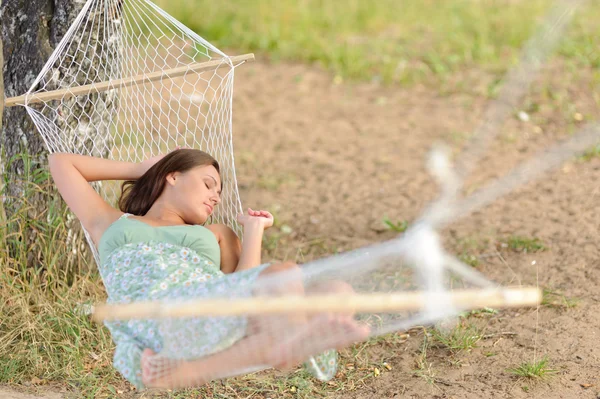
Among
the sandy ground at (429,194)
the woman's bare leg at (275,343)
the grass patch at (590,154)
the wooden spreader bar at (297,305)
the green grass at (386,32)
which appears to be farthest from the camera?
the green grass at (386,32)

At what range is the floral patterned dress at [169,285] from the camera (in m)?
1.92

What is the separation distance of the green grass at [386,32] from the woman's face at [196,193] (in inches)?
128

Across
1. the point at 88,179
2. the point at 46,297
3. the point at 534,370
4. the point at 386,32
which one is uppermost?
the point at 88,179

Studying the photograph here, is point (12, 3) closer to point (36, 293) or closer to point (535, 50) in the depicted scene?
point (36, 293)

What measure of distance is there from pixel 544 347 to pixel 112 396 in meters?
1.40

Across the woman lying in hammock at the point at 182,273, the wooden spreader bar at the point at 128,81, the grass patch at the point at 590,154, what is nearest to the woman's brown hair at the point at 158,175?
the woman lying in hammock at the point at 182,273

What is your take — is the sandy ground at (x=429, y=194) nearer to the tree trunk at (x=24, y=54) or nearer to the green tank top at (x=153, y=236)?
the green tank top at (x=153, y=236)

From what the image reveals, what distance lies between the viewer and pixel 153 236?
7.44ft

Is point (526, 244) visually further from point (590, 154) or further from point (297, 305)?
point (297, 305)

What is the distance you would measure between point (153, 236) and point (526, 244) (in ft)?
5.69

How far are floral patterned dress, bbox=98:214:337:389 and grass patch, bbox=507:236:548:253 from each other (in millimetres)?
1525

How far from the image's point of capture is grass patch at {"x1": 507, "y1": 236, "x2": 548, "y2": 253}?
3.31 metres

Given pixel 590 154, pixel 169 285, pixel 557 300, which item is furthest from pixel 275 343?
pixel 590 154

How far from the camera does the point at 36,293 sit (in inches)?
108
